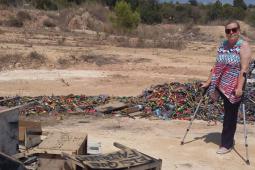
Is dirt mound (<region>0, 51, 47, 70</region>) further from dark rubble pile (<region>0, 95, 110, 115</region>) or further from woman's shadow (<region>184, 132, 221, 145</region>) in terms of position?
woman's shadow (<region>184, 132, 221, 145</region>)

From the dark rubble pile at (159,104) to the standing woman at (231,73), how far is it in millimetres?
2741

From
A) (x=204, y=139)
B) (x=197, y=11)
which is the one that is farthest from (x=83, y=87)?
(x=197, y=11)

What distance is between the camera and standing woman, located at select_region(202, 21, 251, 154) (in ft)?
26.7

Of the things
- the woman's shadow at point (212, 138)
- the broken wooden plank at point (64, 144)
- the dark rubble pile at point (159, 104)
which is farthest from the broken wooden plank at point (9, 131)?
the dark rubble pile at point (159, 104)

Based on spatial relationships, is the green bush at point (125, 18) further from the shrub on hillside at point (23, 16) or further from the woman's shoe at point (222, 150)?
the woman's shoe at point (222, 150)

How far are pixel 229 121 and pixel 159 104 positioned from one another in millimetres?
3668

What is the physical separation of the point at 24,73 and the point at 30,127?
1105 centimetres

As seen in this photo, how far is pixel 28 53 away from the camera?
810 inches

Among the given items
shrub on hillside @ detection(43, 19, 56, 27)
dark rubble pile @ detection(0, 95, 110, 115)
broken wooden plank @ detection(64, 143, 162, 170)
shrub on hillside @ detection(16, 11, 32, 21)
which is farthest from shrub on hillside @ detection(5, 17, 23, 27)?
broken wooden plank @ detection(64, 143, 162, 170)

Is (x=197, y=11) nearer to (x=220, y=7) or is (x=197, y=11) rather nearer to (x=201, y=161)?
(x=220, y=7)

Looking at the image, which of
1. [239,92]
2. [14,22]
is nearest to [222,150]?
[239,92]

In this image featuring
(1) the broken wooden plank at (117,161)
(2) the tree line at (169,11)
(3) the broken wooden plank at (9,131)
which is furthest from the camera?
(2) the tree line at (169,11)

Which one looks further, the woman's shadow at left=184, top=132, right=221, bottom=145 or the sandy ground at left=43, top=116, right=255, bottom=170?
the woman's shadow at left=184, top=132, right=221, bottom=145

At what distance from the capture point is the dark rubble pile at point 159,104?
38.4ft
